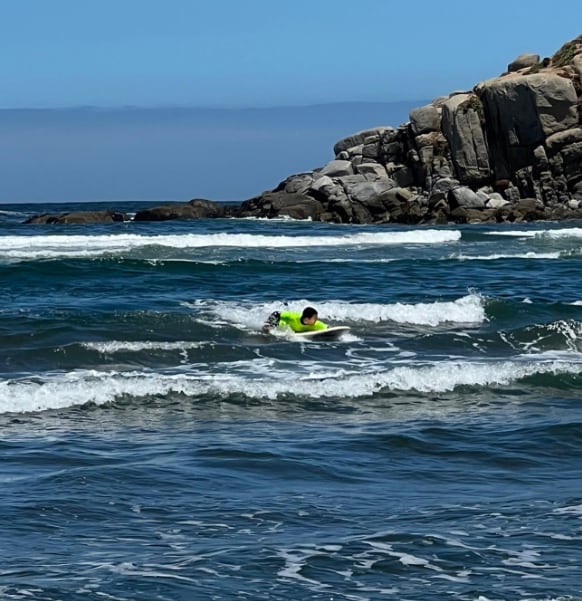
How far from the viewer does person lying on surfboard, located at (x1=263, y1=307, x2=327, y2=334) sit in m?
20.9

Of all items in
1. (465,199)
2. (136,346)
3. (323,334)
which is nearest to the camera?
(136,346)

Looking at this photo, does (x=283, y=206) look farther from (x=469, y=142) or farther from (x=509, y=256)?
(x=509, y=256)

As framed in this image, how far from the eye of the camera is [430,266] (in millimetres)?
35438

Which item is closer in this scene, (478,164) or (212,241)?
(212,241)

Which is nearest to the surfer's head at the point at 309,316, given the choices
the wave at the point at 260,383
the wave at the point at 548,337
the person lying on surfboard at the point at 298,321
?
the person lying on surfboard at the point at 298,321

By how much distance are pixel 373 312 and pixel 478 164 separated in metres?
42.9

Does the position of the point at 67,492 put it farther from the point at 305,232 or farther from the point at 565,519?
the point at 305,232

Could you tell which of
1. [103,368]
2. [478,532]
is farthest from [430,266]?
[478,532]

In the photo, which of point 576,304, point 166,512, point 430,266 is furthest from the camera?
point 430,266

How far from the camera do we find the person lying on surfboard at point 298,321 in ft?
68.5

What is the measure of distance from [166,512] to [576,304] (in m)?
16.7

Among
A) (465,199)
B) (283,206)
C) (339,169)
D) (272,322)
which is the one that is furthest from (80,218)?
(272,322)

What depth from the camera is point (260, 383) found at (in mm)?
16344

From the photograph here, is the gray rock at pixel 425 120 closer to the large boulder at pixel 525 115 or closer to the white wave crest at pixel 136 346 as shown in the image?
the large boulder at pixel 525 115
